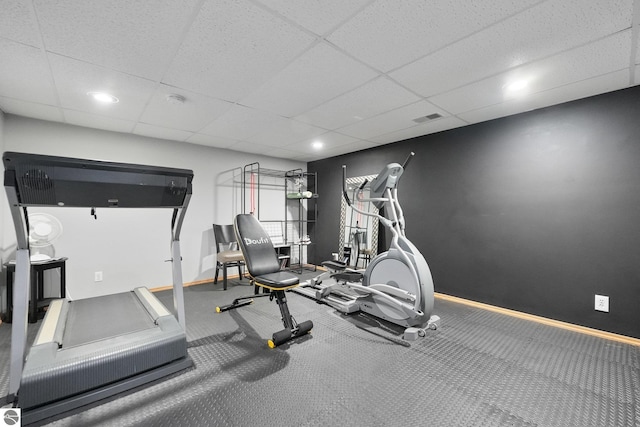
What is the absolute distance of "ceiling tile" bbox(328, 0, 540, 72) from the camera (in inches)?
57.2

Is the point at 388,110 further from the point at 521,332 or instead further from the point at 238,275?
the point at 238,275

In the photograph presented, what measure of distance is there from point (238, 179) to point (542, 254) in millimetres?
4449

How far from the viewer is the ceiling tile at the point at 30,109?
8.78 ft

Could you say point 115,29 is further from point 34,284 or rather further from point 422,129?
point 422,129

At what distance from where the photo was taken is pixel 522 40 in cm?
172

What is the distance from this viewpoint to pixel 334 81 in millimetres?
2283

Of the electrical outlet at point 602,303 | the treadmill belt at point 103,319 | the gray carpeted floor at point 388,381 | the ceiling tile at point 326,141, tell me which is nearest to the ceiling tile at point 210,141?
the ceiling tile at point 326,141

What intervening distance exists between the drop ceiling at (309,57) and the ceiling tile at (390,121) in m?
0.03

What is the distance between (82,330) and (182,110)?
219cm

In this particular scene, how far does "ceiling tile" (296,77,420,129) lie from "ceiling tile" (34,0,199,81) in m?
1.45

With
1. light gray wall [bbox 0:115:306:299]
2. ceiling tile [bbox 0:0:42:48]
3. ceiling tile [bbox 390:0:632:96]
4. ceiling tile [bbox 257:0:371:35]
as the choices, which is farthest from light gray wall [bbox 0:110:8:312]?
ceiling tile [bbox 390:0:632:96]

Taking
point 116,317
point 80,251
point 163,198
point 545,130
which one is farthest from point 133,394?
point 545,130

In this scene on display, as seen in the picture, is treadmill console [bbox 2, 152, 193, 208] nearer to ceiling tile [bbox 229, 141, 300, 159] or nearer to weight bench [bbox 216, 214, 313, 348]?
weight bench [bbox 216, 214, 313, 348]

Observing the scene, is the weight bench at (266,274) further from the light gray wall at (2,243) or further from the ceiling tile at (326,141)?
the light gray wall at (2,243)
